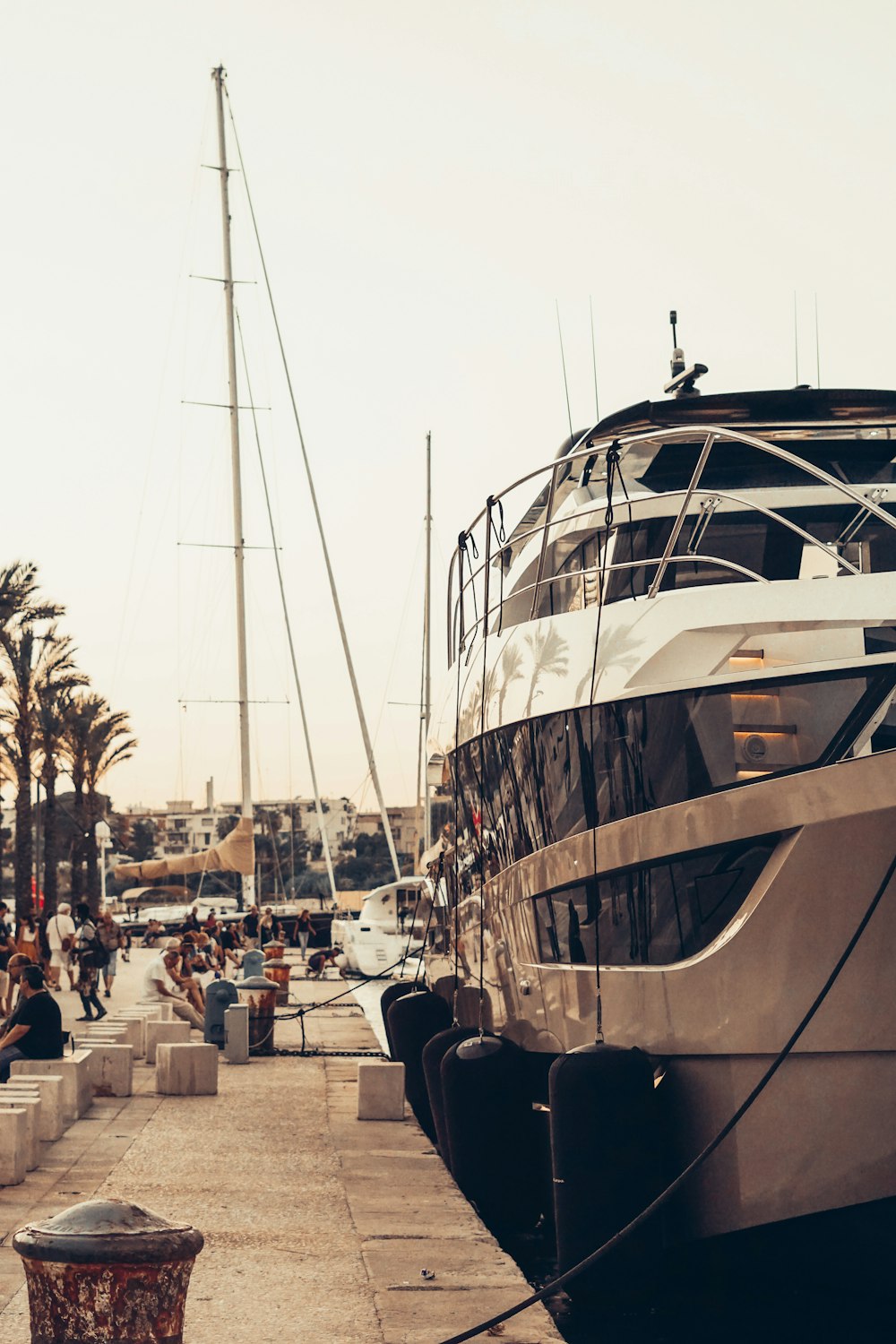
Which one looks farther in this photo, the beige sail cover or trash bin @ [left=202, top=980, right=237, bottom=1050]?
the beige sail cover

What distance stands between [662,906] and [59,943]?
61.8 ft

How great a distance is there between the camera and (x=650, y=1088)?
26.3 feet

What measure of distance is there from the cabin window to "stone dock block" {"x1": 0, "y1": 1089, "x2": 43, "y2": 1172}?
3.77 metres

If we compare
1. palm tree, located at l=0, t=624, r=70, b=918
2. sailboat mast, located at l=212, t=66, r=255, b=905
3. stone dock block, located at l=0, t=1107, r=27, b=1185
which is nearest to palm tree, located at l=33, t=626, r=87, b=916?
palm tree, located at l=0, t=624, r=70, b=918

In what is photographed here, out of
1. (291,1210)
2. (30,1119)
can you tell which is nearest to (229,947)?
(30,1119)

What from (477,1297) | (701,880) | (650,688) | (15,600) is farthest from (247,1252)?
(15,600)

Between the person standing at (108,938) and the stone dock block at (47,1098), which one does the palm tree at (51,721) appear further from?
the stone dock block at (47,1098)

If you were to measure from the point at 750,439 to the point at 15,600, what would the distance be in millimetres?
31397

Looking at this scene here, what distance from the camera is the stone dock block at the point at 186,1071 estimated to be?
46.1 feet

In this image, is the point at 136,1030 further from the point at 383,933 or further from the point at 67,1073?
the point at 383,933

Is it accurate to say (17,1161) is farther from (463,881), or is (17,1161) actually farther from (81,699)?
(81,699)

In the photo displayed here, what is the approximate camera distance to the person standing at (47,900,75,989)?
80.0 ft

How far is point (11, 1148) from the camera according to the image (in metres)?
9.49

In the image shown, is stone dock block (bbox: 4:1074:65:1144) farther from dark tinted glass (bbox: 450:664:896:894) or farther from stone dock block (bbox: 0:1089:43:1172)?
dark tinted glass (bbox: 450:664:896:894)
